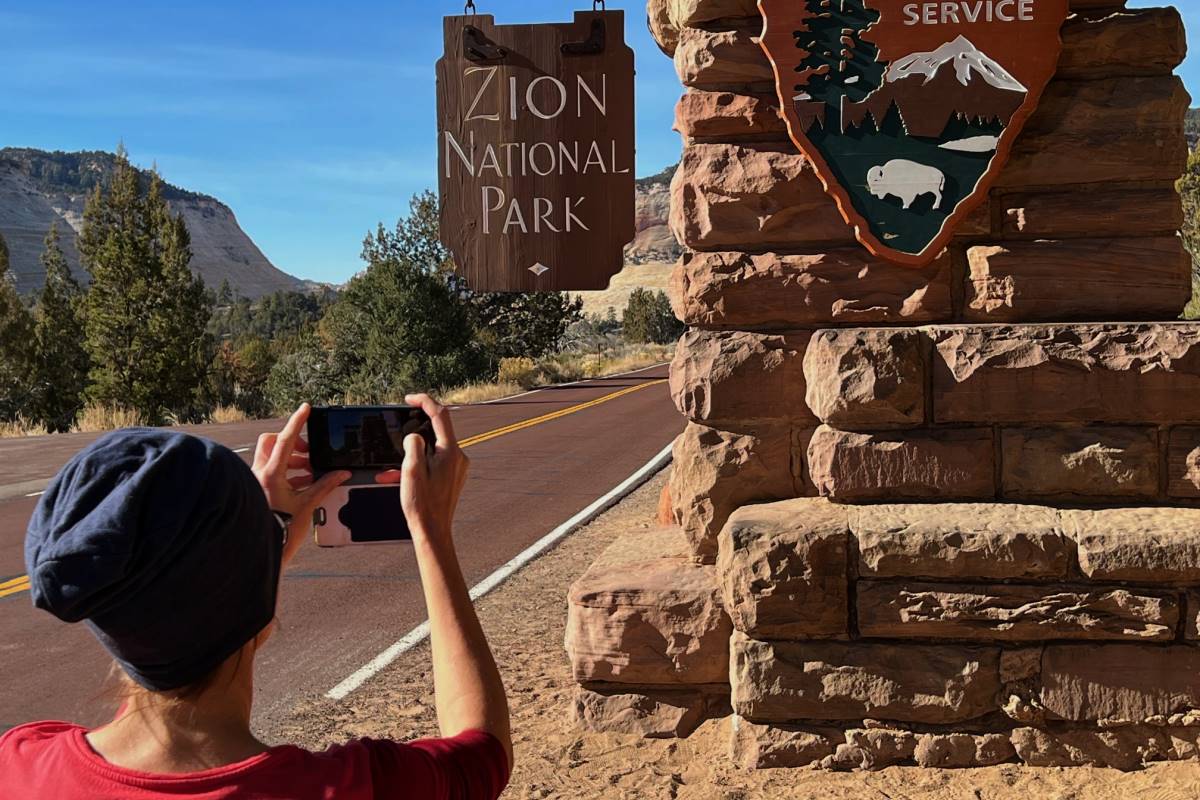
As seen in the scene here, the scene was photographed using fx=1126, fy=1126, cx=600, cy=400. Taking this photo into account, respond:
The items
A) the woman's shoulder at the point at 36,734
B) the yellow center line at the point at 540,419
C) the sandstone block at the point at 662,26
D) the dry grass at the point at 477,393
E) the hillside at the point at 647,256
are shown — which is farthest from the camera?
the hillside at the point at 647,256

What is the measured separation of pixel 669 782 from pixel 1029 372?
1948mm

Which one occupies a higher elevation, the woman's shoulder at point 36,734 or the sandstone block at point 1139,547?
the woman's shoulder at point 36,734

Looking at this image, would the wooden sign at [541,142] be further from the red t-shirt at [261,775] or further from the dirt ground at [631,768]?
the red t-shirt at [261,775]

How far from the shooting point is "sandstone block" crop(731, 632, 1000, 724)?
3922 millimetres

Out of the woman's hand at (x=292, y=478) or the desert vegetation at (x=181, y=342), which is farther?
the desert vegetation at (x=181, y=342)

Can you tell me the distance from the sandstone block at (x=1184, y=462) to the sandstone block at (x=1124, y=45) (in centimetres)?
132

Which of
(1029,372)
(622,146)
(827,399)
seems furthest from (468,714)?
(622,146)

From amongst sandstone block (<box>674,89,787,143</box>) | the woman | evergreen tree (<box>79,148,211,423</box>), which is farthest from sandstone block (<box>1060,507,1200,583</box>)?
evergreen tree (<box>79,148,211,423</box>)

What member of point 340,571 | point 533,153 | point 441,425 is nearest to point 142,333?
point 340,571

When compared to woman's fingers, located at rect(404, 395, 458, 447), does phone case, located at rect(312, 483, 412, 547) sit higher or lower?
lower

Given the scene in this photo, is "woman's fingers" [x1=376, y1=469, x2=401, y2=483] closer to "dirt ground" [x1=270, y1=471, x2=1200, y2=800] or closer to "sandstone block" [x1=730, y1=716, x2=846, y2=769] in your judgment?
"dirt ground" [x1=270, y1=471, x2=1200, y2=800]

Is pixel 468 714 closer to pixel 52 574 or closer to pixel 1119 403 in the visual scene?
pixel 52 574

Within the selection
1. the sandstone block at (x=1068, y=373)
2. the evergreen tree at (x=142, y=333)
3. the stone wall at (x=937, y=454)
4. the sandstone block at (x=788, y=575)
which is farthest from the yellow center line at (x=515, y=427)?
the evergreen tree at (x=142, y=333)

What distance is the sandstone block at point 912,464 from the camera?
13.2 feet
